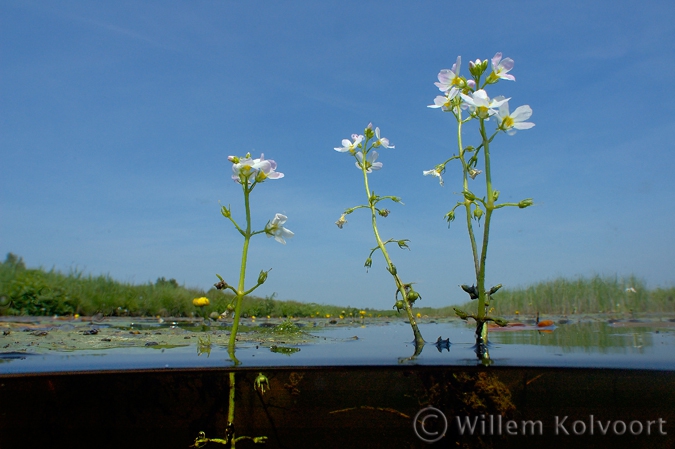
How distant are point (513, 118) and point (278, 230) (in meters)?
1.31

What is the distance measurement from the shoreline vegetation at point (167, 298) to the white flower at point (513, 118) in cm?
391

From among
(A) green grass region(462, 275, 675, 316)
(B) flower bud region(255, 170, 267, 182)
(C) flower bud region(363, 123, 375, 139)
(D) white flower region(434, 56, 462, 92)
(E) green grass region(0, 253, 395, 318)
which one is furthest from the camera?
(E) green grass region(0, 253, 395, 318)

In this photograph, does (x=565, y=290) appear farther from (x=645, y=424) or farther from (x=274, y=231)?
(x=274, y=231)

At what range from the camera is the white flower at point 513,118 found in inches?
97.4

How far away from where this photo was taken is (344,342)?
3822 millimetres

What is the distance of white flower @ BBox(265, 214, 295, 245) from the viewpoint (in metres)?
2.54

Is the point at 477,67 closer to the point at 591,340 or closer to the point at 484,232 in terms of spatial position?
the point at 484,232

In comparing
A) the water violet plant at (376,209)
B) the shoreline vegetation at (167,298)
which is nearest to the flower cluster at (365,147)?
the water violet plant at (376,209)

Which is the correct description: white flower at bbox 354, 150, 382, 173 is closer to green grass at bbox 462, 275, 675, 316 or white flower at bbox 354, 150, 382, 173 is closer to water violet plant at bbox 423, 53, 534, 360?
water violet plant at bbox 423, 53, 534, 360

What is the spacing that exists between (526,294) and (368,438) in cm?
552

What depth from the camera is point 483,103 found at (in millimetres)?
2439

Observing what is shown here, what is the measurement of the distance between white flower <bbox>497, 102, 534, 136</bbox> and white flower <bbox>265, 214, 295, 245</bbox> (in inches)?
47.2

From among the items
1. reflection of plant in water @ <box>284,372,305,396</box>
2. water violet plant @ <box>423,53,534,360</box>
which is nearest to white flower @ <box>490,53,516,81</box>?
water violet plant @ <box>423,53,534,360</box>

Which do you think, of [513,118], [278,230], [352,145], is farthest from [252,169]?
[513,118]
